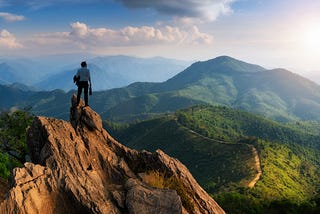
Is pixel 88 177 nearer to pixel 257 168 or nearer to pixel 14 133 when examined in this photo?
pixel 14 133

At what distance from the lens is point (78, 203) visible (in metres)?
17.0

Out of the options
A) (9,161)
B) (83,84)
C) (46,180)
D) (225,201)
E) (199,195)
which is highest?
(83,84)

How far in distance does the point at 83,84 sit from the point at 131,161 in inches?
319

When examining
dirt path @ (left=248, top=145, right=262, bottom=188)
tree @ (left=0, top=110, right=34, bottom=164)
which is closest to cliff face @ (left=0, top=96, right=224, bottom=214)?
tree @ (left=0, top=110, right=34, bottom=164)

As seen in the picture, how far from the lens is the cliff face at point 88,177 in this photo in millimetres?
16750

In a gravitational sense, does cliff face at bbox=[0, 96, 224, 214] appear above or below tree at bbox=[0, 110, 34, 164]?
above

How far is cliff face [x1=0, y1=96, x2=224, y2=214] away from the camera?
16750mm

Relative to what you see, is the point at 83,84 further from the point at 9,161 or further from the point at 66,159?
→ the point at 9,161

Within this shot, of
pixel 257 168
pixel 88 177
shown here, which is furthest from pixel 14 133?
pixel 257 168

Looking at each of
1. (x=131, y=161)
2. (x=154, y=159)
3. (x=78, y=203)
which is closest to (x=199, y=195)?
(x=154, y=159)

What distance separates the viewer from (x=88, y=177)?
19.1 meters

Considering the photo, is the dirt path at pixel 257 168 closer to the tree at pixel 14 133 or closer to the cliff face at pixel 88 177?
the tree at pixel 14 133

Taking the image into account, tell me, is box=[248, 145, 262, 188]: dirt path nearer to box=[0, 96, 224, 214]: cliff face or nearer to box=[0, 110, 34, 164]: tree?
box=[0, 110, 34, 164]: tree

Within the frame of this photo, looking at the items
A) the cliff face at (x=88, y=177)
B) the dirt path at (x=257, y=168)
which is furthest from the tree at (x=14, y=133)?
the dirt path at (x=257, y=168)
